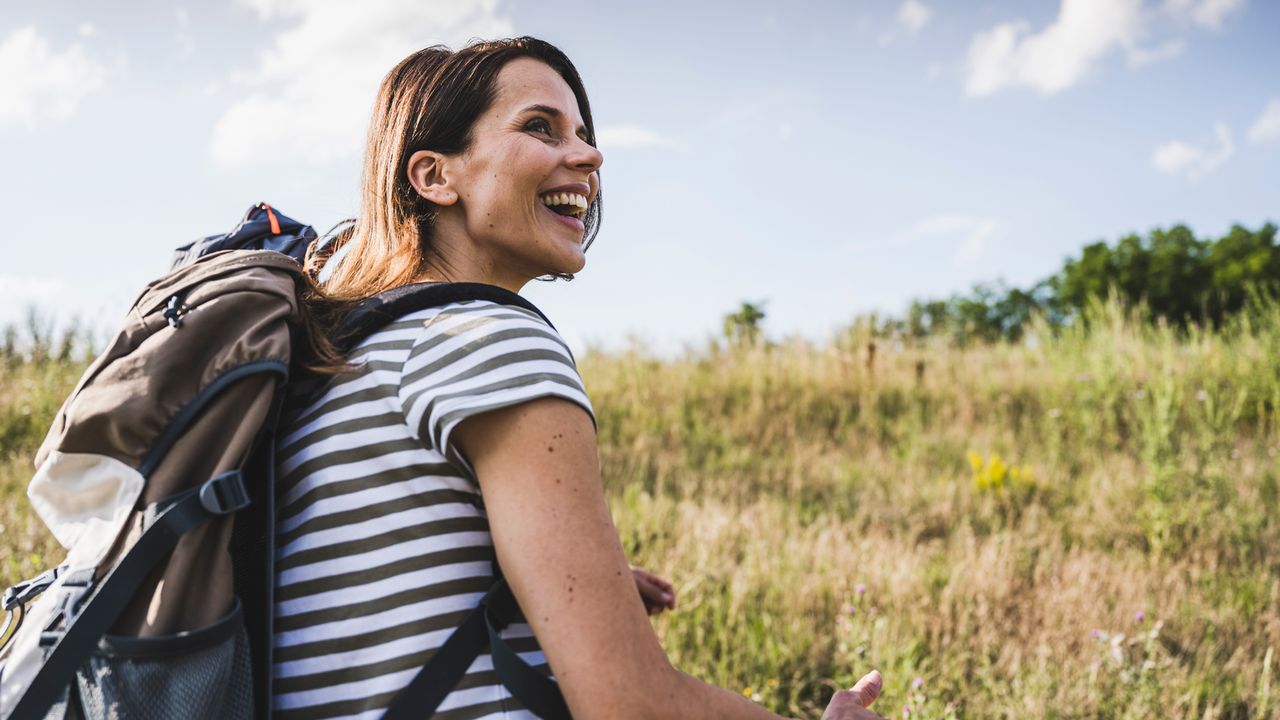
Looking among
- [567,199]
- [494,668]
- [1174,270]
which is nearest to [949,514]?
[567,199]

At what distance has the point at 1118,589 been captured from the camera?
439 centimetres

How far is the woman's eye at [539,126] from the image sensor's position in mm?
1928

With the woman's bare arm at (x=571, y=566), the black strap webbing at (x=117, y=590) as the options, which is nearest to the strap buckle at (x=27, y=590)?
the black strap webbing at (x=117, y=590)

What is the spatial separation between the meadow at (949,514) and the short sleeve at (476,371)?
6.28 ft

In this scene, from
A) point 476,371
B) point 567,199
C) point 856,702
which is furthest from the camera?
point 567,199

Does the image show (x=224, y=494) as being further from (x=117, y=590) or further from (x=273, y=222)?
(x=273, y=222)

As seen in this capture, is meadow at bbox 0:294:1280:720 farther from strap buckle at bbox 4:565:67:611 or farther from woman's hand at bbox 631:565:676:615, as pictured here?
strap buckle at bbox 4:565:67:611

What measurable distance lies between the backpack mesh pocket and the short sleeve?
0.39 metres

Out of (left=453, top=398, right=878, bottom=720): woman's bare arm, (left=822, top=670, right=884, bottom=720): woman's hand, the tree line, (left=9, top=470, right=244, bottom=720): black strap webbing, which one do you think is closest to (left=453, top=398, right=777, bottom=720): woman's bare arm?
(left=453, top=398, right=878, bottom=720): woman's bare arm

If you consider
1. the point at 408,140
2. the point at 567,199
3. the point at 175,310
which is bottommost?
the point at 175,310

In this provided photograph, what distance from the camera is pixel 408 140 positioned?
6.20ft

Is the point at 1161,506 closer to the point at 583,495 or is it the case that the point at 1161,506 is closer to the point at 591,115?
the point at 591,115

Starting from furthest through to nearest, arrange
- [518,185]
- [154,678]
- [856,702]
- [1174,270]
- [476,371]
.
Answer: [1174,270], [518,185], [856,702], [476,371], [154,678]

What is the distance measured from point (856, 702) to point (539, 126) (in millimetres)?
1333
